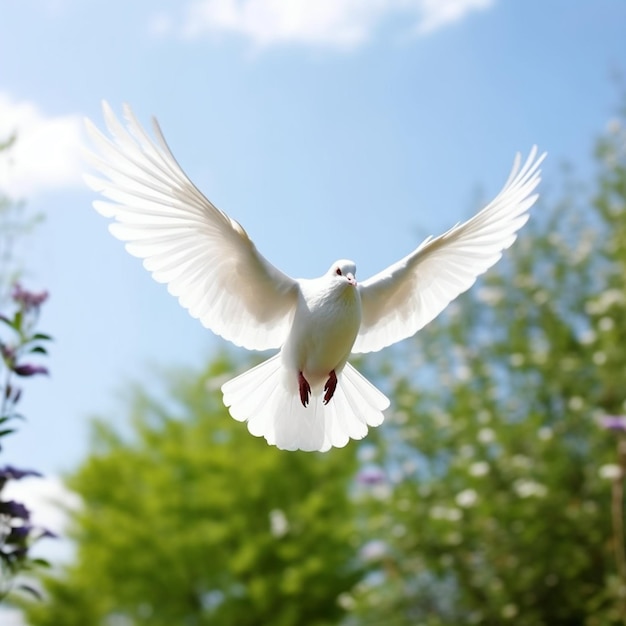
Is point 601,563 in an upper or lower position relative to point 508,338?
lower

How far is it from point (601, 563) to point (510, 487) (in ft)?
3.80

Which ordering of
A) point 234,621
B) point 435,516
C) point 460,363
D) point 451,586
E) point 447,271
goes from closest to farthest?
point 447,271, point 435,516, point 451,586, point 460,363, point 234,621

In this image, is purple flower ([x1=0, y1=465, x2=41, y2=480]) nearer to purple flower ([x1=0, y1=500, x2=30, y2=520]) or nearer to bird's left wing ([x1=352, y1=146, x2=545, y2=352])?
purple flower ([x1=0, y1=500, x2=30, y2=520])

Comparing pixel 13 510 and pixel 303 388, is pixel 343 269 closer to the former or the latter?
pixel 303 388

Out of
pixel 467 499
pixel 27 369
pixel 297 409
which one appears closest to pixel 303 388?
pixel 297 409

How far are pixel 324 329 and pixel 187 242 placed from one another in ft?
1.71

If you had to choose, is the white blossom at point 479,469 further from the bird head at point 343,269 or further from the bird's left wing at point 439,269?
the bird head at point 343,269

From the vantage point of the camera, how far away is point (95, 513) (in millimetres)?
15133

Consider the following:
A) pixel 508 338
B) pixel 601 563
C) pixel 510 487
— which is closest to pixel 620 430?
pixel 510 487

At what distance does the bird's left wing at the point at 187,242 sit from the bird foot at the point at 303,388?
0.89 ft

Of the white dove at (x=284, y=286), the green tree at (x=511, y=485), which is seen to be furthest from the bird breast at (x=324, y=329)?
the green tree at (x=511, y=485)

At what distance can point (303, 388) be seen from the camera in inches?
99.0

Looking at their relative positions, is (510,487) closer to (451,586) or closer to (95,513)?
(451,586)

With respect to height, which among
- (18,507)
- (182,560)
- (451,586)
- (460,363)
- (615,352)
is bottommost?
(18,507)
